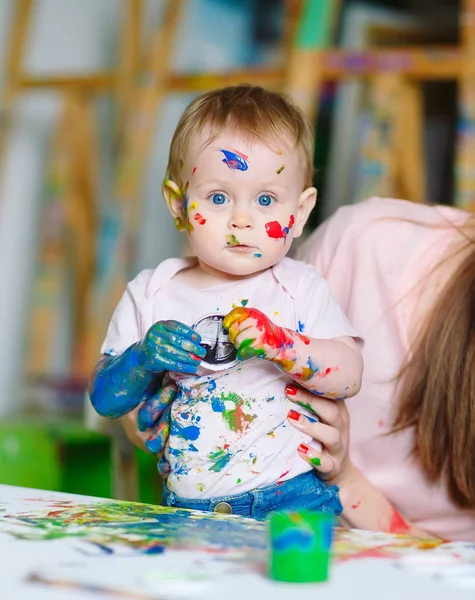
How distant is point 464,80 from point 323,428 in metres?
1.27

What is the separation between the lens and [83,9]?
115 inches

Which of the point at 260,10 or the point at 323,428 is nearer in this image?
the point at 323,428

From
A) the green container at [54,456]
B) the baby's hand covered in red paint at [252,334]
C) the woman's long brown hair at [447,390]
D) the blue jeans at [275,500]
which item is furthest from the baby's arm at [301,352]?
the green container at [54,456]

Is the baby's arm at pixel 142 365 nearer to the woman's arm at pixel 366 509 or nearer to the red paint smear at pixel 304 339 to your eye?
the red paint smear at pixel 304 339

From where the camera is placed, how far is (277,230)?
3.26 ft

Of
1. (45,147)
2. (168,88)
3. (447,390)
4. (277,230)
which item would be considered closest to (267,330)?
(277,230)

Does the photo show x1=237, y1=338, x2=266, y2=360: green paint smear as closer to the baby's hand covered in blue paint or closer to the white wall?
the baby's hand covered in blue paint

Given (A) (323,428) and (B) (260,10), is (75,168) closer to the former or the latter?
(B) (260,10)

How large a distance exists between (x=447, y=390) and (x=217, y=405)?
0.34 meters

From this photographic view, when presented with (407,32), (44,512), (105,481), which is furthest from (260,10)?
(44,512)

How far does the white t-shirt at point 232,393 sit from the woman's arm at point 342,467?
0.01 metres

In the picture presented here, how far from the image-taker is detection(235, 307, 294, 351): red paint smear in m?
0.92

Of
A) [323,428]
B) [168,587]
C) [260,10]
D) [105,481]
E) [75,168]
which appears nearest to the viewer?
[168,587]

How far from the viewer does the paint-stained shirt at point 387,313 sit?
1.25 metres
